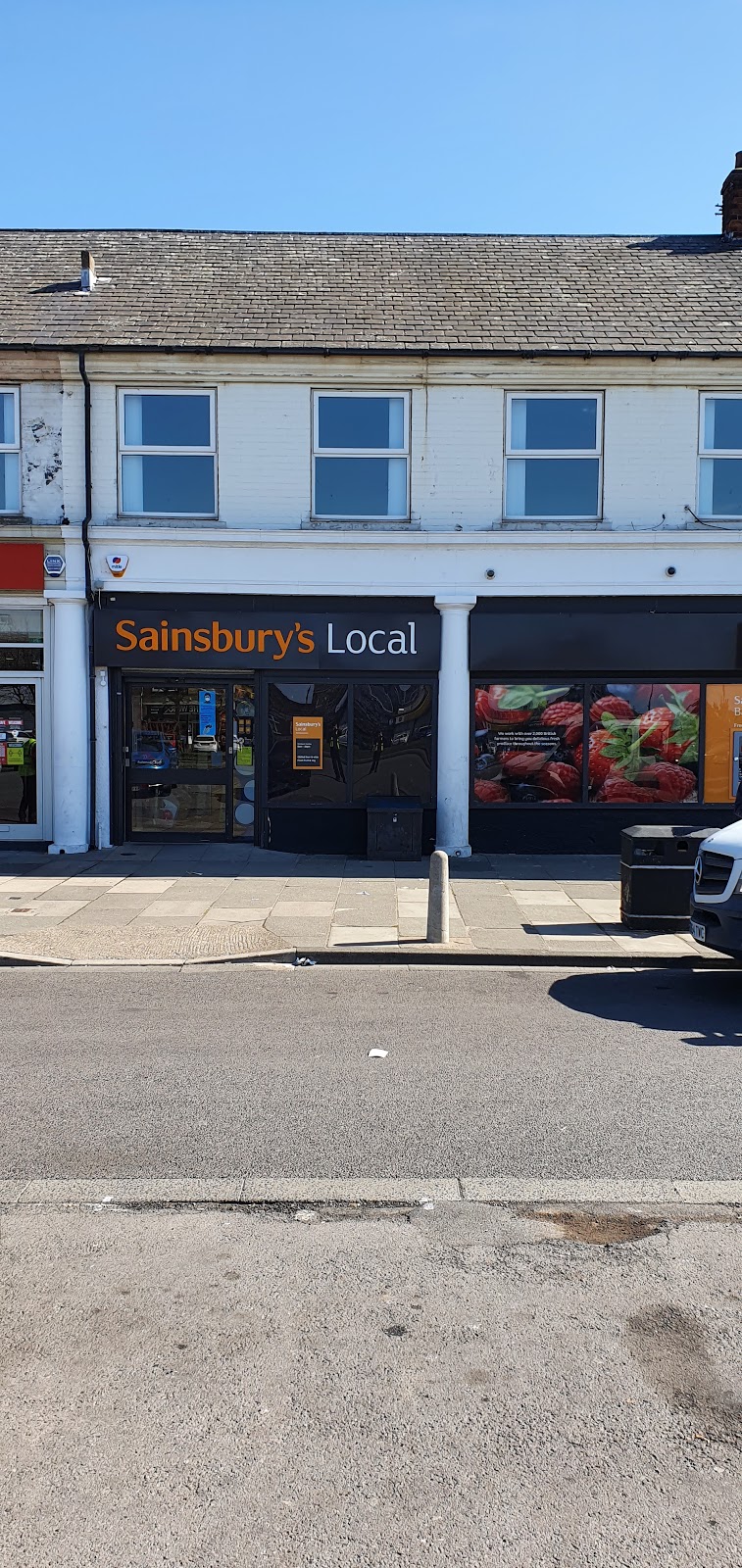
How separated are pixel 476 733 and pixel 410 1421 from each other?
39.3 ft

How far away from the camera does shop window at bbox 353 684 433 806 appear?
14.9 meters

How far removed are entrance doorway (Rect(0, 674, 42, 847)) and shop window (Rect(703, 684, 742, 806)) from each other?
30.3 ft

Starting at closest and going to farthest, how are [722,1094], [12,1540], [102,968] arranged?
[12,1540] → [722,1094] → [102,968]

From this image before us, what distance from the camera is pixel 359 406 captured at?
48.3 feet

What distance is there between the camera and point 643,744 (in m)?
15.0

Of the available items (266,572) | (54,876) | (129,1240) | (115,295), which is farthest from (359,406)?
(129,1240)

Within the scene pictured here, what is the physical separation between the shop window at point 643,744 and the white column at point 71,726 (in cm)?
689

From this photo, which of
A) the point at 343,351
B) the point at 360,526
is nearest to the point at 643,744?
the point at 360,526

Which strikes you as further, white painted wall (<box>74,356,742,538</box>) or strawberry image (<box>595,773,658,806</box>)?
strawberry image (<box>595,773,658,806</box>)

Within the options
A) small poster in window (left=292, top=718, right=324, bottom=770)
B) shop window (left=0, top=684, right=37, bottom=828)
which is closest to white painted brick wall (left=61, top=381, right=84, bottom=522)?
shop window (left=0, top=684, right=37, bottom=828)

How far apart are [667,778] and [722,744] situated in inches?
A: 35.3

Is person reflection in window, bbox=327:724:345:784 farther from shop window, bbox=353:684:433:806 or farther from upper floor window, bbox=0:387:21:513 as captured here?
upper floor window, bbox=0:387:21:513

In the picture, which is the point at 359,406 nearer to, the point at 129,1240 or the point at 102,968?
the point at 102,968

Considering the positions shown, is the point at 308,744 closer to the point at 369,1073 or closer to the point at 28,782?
the point at 28,782
